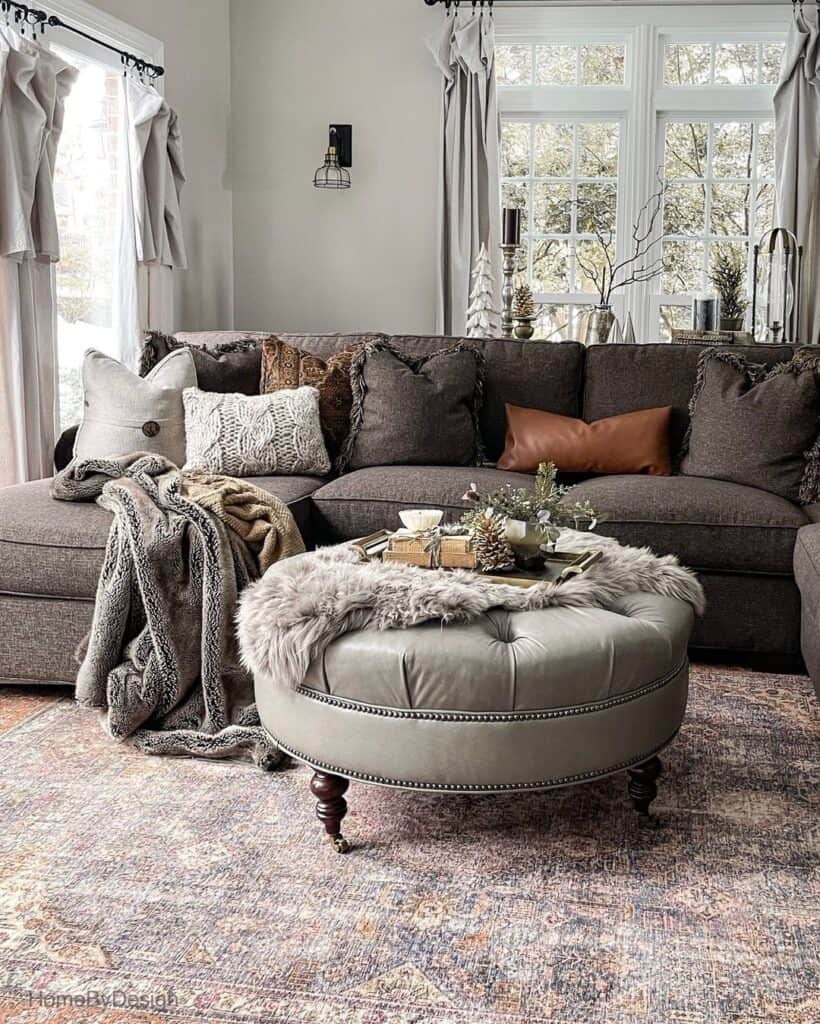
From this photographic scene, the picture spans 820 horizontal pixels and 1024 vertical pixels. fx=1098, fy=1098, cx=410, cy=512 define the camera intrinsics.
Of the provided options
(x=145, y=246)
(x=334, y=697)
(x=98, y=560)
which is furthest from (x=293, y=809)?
(x=145, y=246)

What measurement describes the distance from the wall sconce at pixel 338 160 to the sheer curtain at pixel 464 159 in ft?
1.62

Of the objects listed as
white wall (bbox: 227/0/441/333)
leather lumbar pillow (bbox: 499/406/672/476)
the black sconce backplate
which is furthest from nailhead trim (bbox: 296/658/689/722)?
the black sconce backplate

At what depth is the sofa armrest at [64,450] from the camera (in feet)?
12.2

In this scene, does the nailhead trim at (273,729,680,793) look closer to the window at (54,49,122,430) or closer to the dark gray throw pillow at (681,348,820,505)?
the dark gray throw pillow at (681,348,820,505)

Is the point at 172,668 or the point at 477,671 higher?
the point at 477,671

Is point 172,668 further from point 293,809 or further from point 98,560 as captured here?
point 293,809

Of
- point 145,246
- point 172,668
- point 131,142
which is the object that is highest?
point 131,142

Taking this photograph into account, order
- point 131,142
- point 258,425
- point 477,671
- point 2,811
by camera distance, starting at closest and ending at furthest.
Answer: point 477,671
point 2,811
point 258,425
point 131,142

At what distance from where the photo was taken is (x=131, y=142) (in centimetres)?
460

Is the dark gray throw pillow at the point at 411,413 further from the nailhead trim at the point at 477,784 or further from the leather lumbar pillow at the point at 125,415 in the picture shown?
the nailhead trim at the point at 477,784

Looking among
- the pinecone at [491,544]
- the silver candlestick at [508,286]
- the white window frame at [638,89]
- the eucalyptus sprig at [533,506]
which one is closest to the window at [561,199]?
the white window frame at [638,89]

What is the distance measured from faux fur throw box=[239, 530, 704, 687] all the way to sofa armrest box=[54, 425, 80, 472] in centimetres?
168

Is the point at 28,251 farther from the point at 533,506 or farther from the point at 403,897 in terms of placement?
the point at 403,897

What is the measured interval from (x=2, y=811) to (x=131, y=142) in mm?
3209
